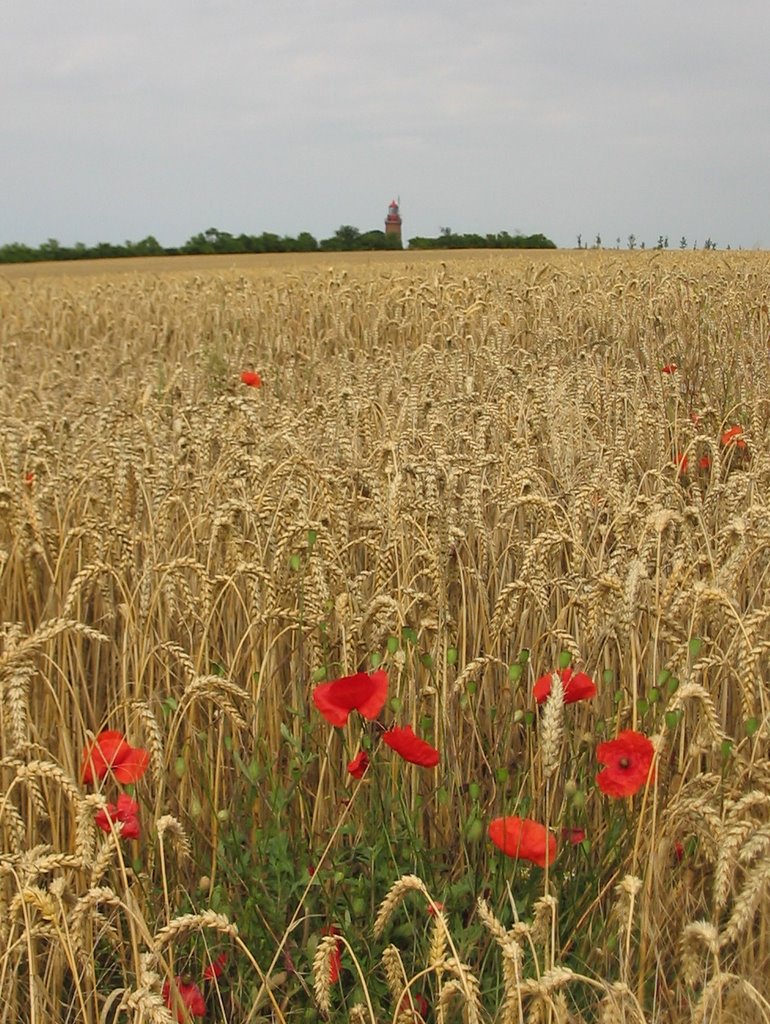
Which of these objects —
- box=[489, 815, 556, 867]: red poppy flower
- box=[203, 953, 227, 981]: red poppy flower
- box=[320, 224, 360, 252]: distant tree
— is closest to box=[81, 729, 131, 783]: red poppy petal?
box=[203, 953, 227, 981]: red poppy flower

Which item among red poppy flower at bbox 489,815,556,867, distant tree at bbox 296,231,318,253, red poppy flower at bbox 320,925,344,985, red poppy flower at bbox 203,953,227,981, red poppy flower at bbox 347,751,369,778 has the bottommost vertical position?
red poppy flower at bbox 203,953,227,981

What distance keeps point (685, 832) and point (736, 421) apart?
2606mm

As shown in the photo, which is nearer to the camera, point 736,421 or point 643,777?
point 643,777

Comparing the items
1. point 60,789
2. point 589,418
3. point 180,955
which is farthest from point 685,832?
point 589,418

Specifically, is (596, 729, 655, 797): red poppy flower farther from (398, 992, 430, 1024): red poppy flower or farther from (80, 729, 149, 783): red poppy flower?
(80, 729, 149, 783): red poppy flower

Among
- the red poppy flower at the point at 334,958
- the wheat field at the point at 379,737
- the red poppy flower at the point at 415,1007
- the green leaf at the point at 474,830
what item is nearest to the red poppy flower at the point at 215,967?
the wheat field at the point at 379,737

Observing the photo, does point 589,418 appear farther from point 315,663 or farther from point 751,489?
point 315,663

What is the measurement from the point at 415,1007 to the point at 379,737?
0.50 meters

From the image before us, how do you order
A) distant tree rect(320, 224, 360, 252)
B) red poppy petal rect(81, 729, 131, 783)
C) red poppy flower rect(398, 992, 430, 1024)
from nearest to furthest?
red poppy flower rect(398, 992, 430, 1024) → red poppy petal rect(81, 729, 131, 783) → distant tree rect(320, 224, 360, 252)

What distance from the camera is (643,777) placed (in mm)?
1384

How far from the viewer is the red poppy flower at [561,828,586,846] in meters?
1.46

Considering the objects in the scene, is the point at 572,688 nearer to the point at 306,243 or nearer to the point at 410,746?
the point at 410,746

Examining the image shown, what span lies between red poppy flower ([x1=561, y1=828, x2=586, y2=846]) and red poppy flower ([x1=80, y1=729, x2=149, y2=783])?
0.57 metres

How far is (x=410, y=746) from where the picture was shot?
52.0 inches
